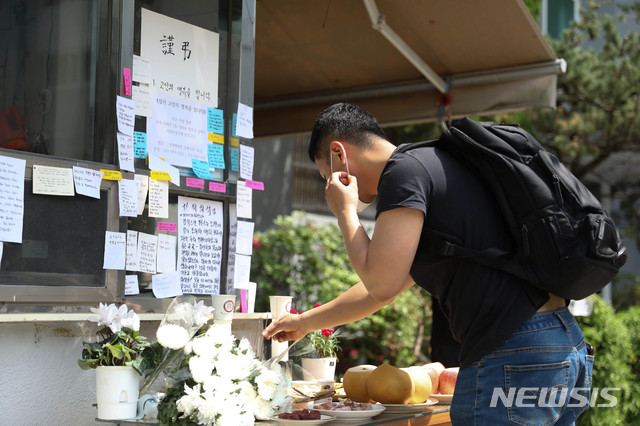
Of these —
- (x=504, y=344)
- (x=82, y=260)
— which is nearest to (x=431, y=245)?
(x=504, y=344)

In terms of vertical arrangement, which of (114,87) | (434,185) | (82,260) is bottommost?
(82,260)

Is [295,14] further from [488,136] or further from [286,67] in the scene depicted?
[488,136]

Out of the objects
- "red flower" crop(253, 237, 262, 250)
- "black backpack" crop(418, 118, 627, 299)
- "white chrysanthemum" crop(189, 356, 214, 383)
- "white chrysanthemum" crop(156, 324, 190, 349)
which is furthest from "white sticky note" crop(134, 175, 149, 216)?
"red flower" crop(253, 237, 262, 250)

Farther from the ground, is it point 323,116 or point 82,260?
point 323,116

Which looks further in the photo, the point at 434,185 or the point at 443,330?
the point at 443,330

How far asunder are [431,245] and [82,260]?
1.42 metres

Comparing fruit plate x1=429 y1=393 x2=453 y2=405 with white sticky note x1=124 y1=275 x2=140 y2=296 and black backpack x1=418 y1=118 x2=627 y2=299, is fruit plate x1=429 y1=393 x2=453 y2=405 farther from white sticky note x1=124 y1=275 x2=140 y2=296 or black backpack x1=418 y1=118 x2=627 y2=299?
white sticky note x1=124 y1=275 x2=140 y2=296

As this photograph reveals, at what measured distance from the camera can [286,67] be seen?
18.2ft

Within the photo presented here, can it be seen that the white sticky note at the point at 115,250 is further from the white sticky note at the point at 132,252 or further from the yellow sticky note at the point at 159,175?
the yellow sticky note at the point at 159,175

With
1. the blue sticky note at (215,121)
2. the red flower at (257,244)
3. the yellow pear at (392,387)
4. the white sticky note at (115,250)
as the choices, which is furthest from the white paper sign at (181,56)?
the red flower at (257,244)

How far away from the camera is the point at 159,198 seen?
3104 mm

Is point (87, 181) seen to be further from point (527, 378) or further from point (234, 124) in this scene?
point (527, 378)

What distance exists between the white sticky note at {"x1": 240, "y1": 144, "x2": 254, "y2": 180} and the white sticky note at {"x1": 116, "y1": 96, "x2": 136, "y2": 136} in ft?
2.01

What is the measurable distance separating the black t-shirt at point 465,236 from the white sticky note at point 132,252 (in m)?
1.27
